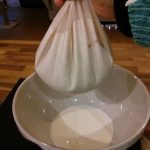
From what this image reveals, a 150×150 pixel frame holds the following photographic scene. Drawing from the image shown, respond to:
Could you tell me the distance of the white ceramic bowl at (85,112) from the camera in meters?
0.55

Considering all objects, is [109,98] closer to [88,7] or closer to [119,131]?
[119,131]

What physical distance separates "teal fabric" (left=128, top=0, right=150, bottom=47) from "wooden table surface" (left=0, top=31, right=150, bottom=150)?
0.40 m

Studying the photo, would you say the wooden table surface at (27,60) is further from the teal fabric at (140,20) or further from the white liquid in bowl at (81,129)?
the teal fabric at (140,20)

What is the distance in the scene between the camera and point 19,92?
57 cm

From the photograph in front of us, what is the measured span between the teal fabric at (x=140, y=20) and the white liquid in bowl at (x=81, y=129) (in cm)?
→ 24

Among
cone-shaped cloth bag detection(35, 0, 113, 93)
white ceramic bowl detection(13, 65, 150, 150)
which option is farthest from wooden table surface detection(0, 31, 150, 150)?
cone-shaped cloth bag detection(35, 0, 113, 93)

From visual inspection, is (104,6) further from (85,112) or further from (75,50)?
(85,112)

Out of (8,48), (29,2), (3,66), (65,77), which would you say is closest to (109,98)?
(65,77)

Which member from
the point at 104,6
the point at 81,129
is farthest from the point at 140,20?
the point at 81,129

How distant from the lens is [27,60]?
98cm

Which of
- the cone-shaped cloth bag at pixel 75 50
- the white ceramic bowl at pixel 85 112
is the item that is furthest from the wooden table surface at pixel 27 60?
the cone-shaped cloth bag at pixel 75 50

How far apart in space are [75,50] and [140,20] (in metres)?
0.12

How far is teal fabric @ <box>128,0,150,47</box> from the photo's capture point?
383 mm

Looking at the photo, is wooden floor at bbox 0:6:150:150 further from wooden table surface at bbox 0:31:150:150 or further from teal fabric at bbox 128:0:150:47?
teal fabric at bbox 128:0:150:47
